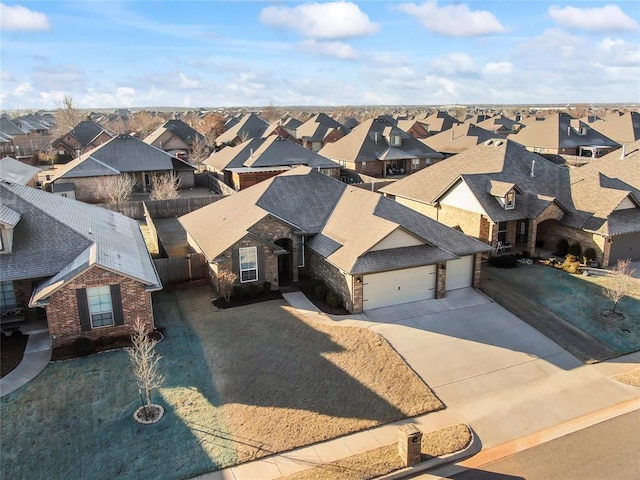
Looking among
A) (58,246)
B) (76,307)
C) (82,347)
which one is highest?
(58,246)

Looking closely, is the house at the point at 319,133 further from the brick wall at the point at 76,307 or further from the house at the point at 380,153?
the brick wall at the point at 76,307

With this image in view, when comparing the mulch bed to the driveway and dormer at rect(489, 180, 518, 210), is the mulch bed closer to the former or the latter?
the driveway

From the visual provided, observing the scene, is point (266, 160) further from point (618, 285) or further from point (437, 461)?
point (437, 461)

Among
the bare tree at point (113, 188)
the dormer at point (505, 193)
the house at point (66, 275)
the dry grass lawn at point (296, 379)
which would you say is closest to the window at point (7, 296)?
the house at point (66, 275)

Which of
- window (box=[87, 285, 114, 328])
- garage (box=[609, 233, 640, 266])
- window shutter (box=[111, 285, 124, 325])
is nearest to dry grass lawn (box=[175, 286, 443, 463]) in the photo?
window shutter (box=[111, 285, 124, 325])

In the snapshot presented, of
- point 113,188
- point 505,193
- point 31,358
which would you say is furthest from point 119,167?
point 505,193

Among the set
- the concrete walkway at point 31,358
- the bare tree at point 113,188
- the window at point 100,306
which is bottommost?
the concrete walkway at point 31,358

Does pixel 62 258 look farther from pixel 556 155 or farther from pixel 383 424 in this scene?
pixel 556 155
